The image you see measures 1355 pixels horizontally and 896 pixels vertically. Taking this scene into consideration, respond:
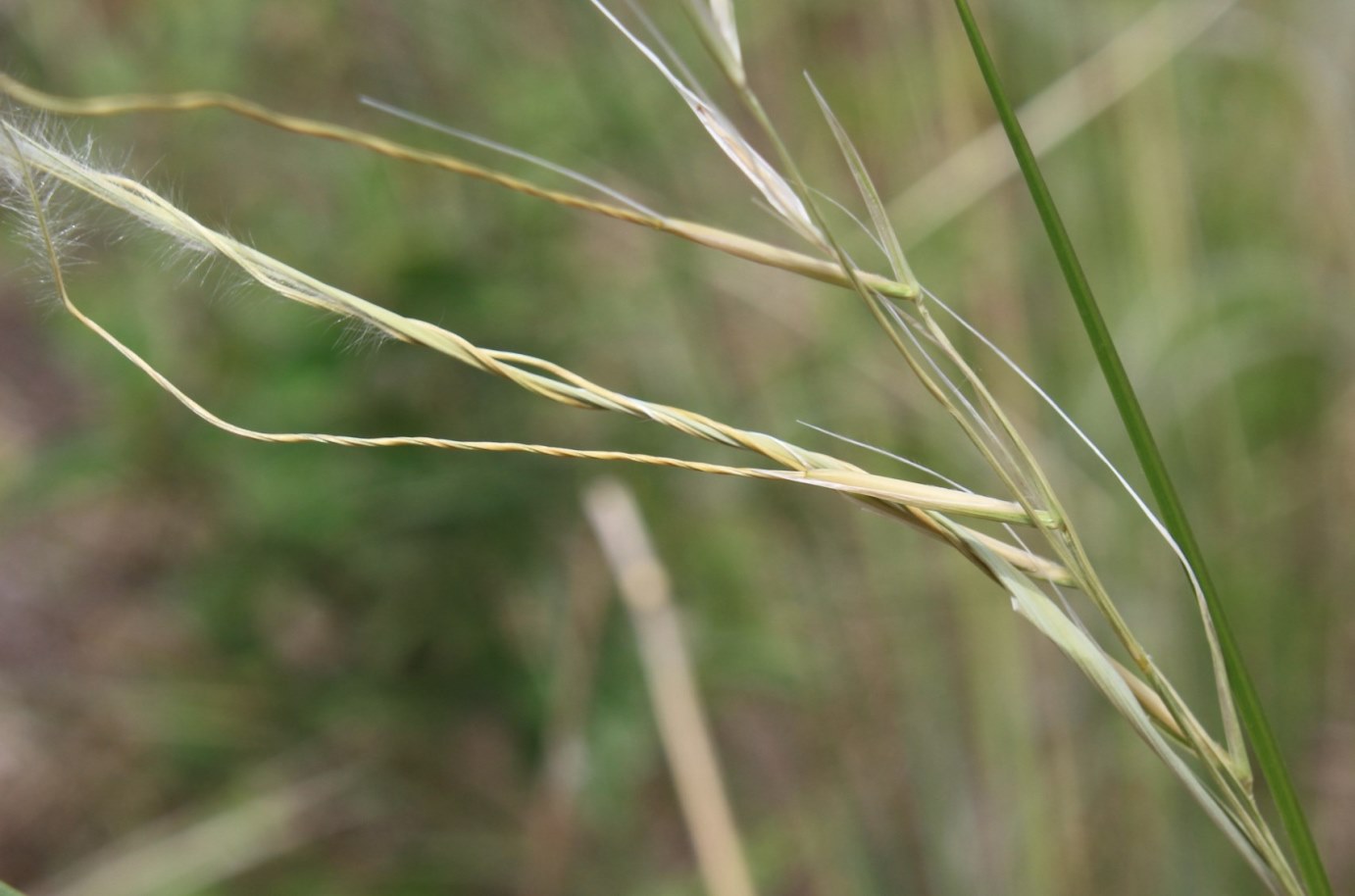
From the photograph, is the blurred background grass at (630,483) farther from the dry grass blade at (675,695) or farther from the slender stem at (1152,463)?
the slender stem at (1152,463)

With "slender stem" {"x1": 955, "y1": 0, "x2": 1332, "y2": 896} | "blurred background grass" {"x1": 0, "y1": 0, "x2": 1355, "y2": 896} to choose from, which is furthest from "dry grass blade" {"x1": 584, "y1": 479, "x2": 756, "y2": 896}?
"slender stem" {"x1": 955, "y1": 0, "x2": 1332, "y2": 896}

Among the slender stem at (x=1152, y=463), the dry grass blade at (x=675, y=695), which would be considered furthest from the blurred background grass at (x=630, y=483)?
the slender stem at (x=1152, y=463)

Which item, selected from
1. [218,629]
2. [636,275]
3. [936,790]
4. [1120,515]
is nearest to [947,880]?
[936,790]

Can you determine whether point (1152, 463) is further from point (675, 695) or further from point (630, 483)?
point (630, 483)

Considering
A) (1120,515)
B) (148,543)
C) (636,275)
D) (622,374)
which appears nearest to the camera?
(1120,515)

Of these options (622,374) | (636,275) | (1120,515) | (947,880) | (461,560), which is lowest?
(947,880)

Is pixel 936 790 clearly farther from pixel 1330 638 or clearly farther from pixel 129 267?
pixel 129 267
